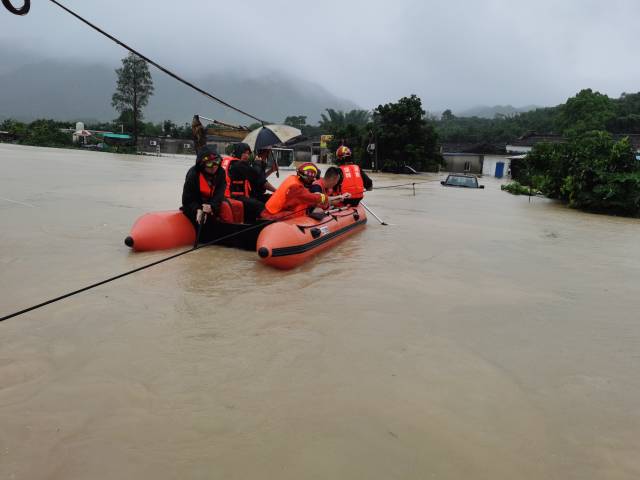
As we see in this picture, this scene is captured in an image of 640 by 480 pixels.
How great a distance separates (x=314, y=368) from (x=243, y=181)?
4.17m

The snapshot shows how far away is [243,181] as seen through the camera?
22.2ft

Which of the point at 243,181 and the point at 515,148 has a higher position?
the point at 515,148

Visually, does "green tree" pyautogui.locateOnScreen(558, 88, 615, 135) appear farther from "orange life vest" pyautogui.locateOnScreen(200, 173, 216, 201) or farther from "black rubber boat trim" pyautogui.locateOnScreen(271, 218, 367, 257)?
"orange life vest" pyautogui.locateOnScreen(200, 173, 216, 201)

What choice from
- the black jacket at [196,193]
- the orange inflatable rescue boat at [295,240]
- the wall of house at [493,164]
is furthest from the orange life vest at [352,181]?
the wall of house at [493,164]

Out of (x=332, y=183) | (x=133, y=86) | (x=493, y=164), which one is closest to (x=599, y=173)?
(x=332, y=183)

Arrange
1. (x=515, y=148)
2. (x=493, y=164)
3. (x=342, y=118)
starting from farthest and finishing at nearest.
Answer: (x=342, y=118) → (x=515, y=148) → (x=493, y=164)

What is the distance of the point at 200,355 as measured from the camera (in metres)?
3.18

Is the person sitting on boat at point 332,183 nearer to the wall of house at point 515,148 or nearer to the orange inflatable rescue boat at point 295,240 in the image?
the orange inflatable rescue boat at point 295,240

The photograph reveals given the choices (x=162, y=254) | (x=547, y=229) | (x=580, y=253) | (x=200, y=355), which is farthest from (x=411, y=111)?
(x=200, y=355)

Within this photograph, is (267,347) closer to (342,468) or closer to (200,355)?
(200,355)

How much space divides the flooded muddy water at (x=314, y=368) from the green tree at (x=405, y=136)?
94.1 ft

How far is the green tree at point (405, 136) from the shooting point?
111ft

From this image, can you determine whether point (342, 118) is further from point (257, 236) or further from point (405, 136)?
point (257, 236)

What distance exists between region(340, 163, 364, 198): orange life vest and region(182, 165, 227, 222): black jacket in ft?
10.2
